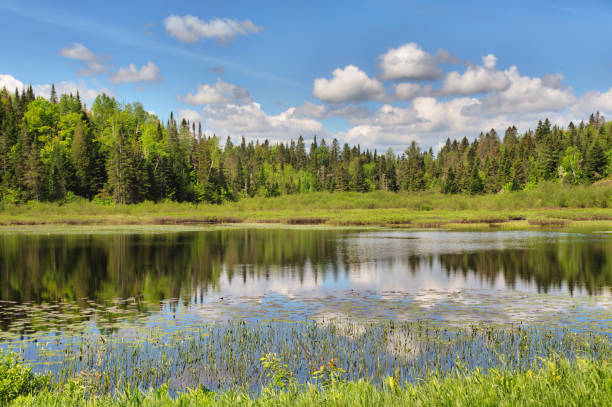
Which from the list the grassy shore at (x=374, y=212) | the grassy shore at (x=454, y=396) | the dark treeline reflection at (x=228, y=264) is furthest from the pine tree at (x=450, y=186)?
the grassy shore at (x=454, y=396)

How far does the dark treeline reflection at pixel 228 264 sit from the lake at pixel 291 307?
0.14 meters

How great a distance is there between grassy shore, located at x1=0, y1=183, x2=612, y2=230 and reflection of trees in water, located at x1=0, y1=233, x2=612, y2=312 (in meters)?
33.6

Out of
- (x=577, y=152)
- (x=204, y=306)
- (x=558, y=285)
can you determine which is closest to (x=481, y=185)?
(x=577, y=152)

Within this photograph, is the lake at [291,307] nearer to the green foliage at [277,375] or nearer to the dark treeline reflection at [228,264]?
the dark treeline reflection at [228,264]

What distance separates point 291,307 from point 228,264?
48.2 ft

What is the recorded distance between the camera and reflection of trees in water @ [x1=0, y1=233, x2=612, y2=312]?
1001 inches

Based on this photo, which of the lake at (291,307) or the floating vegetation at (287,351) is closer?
the floating vegetation at (287,351)

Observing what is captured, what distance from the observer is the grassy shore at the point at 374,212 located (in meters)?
80.9

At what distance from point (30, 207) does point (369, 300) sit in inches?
3544

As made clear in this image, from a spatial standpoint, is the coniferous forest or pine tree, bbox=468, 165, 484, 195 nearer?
the coniferous forest

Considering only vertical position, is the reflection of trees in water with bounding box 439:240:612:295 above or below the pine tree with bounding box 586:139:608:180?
below

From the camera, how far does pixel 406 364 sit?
13.0 meters

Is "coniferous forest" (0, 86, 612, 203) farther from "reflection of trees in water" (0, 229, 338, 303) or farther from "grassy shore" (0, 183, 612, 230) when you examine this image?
"reflection of trees in water" (0, 229, 338, 303)

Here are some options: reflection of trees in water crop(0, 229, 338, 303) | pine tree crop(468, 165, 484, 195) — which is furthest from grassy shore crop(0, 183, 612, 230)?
pine tree crop(468, 165, 484, 195)
